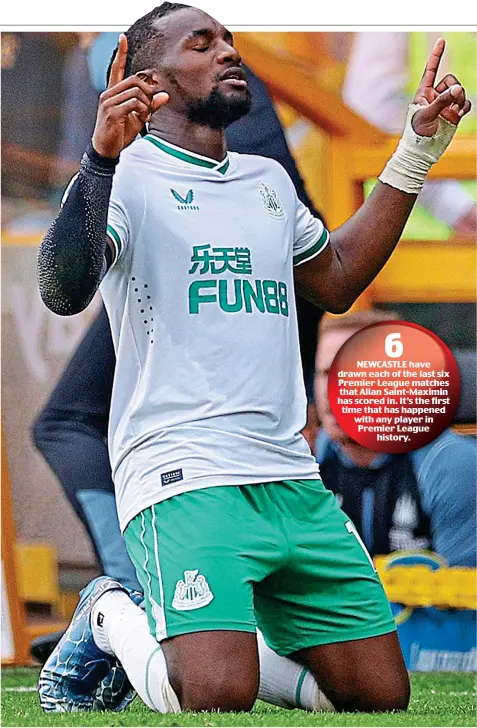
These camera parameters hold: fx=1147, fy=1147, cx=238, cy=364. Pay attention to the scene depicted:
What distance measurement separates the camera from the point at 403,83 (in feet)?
12.0

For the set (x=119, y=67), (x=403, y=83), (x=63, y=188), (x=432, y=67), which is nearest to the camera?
(x=119, y=67)

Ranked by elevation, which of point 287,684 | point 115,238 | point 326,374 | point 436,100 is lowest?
point 287,684

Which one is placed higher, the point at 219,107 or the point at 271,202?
the point at 219,107

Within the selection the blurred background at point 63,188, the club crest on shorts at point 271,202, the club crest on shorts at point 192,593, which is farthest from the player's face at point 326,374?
the club crest on shorts at point 192,593

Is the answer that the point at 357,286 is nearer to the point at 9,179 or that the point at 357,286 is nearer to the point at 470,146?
the point at 470,146

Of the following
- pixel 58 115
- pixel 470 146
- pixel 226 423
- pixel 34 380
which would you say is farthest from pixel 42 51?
pixel 226 423

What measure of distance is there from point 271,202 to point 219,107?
257 mm

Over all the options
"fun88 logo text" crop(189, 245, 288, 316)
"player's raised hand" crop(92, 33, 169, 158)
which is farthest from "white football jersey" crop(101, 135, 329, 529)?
"player's raised hand" crop(92, 33, 169, 158)

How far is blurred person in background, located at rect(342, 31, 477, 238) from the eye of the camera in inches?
142

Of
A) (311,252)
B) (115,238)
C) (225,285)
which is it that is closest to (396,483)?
(311,252)

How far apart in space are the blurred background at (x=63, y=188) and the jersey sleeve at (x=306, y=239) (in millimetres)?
898

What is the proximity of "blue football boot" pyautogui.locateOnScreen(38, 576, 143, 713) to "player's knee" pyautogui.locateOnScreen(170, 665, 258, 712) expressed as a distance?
16.4 inches

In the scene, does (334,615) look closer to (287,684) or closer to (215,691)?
(287,684)

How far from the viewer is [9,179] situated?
12.3ft
